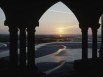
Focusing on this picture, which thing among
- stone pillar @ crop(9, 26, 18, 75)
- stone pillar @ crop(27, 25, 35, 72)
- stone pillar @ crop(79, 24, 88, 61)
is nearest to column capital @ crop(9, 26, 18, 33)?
stone pillar @ crop(9, 26, 18, 75)

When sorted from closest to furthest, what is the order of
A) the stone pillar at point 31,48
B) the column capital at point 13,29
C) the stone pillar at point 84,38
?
the column capital at point 13,29 → the stone pillar at point 31,48 → the stone pillar at point 84,38

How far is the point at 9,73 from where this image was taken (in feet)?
47.2

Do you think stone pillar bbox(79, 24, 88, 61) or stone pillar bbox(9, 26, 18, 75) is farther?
stone pillar bbox(79, 24, 88, 61)

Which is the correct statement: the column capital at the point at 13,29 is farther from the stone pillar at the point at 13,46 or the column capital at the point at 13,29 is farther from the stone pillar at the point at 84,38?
the stone pillar at the point at 84,38

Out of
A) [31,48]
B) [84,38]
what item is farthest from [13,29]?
[84,38]

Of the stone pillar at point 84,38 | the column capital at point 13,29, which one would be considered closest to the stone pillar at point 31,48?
the column capital at point 13,29

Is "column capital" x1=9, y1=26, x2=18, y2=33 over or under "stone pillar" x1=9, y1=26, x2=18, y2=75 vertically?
over

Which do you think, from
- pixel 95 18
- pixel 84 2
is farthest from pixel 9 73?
pixel 95 18

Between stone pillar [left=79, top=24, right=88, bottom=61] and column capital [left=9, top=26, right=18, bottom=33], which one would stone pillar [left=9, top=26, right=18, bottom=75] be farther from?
stone pillar [left=79, top=24, right=88, bottom=61]

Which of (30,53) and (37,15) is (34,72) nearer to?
(30,53)

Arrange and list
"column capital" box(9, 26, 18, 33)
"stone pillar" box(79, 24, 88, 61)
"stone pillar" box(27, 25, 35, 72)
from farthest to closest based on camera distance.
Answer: "stone pillar" box(79, 24, 88, 61)
"stone pillar" box(27, 25, 35, 72)
"column capital" box(9, 26, 18, 33)

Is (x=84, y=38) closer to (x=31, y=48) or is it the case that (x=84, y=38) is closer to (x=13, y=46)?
(x=31, y=48)

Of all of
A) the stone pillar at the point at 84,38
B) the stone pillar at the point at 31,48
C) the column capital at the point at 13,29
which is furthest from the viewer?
the stone pillar at the point at 84,38

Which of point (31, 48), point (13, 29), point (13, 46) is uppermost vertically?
point (13, 29)
